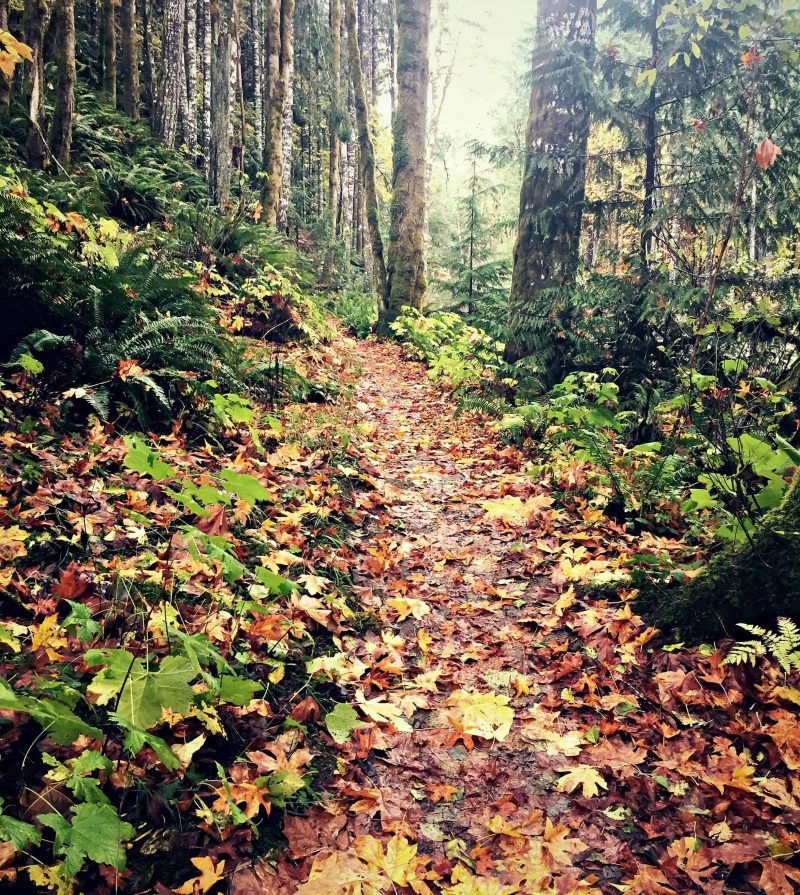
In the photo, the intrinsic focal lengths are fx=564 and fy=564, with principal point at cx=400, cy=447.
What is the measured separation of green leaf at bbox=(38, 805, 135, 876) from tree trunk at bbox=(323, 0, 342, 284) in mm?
14329

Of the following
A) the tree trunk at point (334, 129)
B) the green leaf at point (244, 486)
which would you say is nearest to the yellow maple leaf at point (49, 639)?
the green leaf at point (244, 486)

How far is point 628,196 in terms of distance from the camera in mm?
6312

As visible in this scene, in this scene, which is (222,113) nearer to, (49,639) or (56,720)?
(49,639)

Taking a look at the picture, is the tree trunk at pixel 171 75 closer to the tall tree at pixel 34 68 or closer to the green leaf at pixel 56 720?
the tall tree at pixel 34 68

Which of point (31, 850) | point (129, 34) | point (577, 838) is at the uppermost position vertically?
point (129, 34)

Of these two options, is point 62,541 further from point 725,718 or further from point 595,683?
point 725,718

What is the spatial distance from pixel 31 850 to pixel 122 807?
24 cm

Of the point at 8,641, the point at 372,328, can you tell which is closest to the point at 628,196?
the point at 8,641

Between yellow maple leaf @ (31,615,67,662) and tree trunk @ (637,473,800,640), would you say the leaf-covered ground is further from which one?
tree trunk @ (637,473,800,640)

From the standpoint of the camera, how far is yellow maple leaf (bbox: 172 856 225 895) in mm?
1550

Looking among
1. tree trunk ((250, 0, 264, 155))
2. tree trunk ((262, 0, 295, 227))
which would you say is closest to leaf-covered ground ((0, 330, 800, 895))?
tree trunk ((262, 0, 295, 227))

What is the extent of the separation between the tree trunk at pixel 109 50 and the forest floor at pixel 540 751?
12907 millimetres

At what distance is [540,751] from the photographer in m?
2.29

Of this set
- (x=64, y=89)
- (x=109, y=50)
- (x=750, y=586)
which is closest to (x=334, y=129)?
(x=109, y=50)
